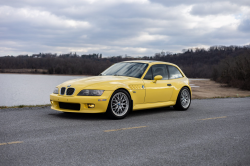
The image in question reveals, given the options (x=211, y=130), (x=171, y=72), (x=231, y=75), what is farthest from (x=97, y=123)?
(x=231, y=75)

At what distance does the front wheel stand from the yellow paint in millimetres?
122

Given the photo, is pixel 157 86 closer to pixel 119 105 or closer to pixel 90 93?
pixel 119 105

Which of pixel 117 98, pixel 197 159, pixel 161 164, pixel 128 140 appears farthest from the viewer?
pixel 117 98

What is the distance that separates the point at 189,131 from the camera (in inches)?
232

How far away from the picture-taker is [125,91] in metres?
7.20

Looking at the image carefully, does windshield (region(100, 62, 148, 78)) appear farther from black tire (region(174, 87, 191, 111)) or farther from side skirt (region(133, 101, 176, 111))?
black tire (region(174, 87, 191, 111))

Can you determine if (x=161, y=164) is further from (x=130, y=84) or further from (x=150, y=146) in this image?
(x=130, y=84)

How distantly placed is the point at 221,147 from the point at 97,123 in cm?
297

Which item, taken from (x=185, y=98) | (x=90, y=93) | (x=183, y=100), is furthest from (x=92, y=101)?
(x=185, y=98)

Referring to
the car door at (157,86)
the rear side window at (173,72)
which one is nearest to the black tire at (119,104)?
the car door at (157,86)

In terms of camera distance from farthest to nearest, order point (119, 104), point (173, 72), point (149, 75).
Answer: point (173, 72), point (149, 75), point (119, 104)

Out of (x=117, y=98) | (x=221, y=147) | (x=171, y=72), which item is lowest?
(x=221, y=147)

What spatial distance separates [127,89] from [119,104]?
0.47m

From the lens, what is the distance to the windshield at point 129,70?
810cm
